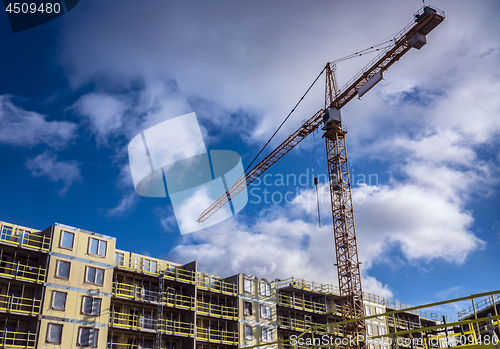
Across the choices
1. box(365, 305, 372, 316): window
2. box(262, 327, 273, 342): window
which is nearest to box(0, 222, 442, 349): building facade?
box(262, 327, 273, 342): window

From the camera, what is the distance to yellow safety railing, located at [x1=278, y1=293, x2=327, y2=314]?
61.9m

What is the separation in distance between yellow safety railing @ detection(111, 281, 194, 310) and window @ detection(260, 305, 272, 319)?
10.6 metres

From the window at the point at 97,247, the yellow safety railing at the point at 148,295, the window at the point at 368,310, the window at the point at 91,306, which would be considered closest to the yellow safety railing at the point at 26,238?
the window at the point at 97,247

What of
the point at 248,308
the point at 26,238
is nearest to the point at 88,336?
the point at 26,238

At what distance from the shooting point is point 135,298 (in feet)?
153

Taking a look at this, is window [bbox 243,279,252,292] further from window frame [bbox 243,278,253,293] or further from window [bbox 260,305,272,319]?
window [bbox 260,305,272,319]

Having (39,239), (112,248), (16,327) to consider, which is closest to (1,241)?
(39,239)

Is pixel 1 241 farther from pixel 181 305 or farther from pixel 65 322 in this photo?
pixel 181 305

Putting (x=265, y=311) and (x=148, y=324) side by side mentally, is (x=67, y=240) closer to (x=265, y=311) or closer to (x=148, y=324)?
(x=148, y=324)

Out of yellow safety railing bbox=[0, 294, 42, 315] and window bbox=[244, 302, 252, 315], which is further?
window bbox=[244, 302, 252, 315]

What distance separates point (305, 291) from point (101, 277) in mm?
30097

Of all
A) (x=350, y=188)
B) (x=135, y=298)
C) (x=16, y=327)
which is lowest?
(x=16, y=327)

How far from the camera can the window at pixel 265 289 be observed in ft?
196

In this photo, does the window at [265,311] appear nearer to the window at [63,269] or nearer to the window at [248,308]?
the window at [248,308]
